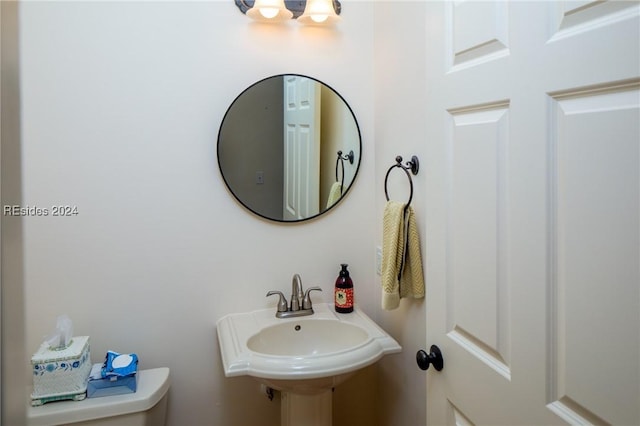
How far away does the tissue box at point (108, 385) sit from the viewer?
1.44 metres

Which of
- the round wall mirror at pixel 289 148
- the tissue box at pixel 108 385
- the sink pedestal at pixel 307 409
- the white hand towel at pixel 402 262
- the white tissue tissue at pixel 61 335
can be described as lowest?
the sink pedestal at pixel 307 409

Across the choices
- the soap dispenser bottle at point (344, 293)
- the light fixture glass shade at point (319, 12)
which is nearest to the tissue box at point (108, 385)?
the soap dispenser bottle at point (344, 293)

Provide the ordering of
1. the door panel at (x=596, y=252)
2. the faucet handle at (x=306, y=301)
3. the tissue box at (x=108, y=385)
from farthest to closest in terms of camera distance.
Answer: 1. the faucet handle at (x=306, y=301)
2. the tissue box at (x=108, y=385)
3. the door panel at (x=596, y=252)

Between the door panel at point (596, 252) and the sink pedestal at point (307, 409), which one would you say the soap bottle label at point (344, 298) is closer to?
the sink pedestal at point (307, 409)

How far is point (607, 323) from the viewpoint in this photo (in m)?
0.66

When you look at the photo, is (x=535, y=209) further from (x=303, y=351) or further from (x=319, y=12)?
(x=319, y=12)

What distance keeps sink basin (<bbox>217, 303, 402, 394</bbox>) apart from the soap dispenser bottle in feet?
0.09

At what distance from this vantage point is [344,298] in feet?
5.86

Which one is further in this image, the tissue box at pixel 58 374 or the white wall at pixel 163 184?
the white wall at pixel 163 184

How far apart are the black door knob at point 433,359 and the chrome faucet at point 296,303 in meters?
0.70

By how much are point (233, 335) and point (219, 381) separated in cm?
34

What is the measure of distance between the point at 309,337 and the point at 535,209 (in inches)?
44.7

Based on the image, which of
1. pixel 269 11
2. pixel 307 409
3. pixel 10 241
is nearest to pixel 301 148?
pixel 269 11

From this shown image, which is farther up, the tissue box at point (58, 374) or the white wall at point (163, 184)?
the white wall at point (163, 184)
